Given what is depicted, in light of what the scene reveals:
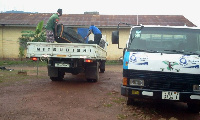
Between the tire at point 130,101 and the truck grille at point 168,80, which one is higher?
the truck grille at point 168,80

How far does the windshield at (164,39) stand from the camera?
19.4 ft

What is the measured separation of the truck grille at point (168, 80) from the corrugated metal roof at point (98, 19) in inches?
631

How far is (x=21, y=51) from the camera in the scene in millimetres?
20812

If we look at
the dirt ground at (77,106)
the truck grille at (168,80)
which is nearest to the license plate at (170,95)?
the truck grille at (168,80)

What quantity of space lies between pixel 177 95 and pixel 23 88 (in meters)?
5.43

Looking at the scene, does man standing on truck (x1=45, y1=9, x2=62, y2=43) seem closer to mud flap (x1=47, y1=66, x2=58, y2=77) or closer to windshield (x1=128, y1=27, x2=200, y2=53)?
mud flap (x1=47, y1=66, x2=58, y2=77)

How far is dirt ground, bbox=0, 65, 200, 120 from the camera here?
17.7 ft

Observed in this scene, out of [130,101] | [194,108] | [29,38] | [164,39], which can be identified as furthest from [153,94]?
[29,38]

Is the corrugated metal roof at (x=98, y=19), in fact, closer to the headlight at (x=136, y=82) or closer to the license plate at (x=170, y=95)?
the headlight at (x=136, y=82)

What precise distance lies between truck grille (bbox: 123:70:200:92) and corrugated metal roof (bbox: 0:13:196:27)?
52.6ft

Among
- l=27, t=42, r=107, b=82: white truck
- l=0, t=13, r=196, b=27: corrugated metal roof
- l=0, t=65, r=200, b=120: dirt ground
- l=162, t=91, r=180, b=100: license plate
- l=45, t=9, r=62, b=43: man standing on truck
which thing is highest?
l=0, t=13, r=196, b=27: corrugated metal roof

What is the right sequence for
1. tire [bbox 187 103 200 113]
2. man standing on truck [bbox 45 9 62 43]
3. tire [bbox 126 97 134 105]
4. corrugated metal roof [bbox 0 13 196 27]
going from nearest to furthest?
1. tire [bbox 187 103 200 113]
2. tire [bbox 126 97 134 105]
3. man standing on truck [bbox 45 9 62 43]
4. corrugated metal roof [bbox 0 13 196 27]

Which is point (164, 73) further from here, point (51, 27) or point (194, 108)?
point (51, 27)

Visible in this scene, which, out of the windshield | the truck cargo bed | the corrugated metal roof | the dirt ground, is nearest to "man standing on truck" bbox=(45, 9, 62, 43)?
the truck cargo bed
